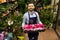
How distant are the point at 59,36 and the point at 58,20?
0.75m

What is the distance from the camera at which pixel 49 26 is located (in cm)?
680

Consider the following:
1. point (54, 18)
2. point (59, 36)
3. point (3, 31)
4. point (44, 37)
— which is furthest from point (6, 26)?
point (54, 18)

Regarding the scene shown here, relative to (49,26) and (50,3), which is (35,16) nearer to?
A: (49,26)

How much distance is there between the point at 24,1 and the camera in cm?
709

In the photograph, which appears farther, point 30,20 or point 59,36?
point 59,36

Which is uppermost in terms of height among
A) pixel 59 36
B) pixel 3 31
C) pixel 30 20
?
pixel 30 20

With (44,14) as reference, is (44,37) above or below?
below

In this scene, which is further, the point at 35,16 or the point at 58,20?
the point at 58,20

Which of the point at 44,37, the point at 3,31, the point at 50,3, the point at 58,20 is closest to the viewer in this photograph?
the point at 3,31

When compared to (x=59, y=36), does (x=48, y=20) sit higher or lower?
higher

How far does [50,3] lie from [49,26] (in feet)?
3.93

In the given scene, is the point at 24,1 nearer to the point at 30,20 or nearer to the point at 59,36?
the point at 59,36

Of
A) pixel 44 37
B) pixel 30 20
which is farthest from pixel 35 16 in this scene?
pixel 44 37

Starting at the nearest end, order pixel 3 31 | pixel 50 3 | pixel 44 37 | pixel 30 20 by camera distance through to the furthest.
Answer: pixel 30 20, pixel 3 31, pixel 44 37, pixel 50 3
